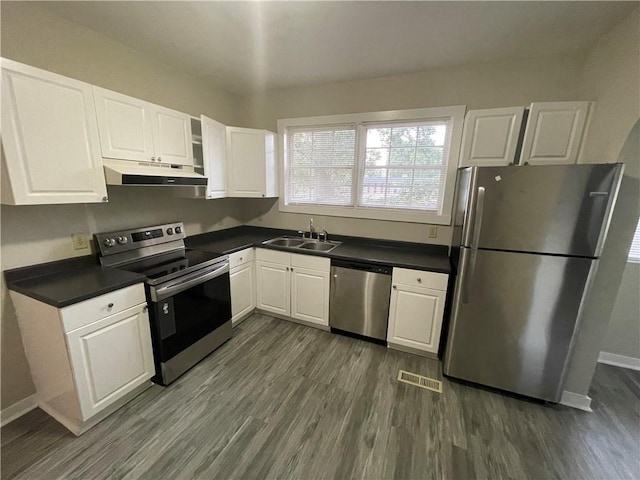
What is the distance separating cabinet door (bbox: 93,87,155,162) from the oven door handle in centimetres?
102

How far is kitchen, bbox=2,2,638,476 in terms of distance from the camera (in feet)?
5.49

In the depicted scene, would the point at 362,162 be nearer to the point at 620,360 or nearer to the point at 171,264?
the point at 171,264

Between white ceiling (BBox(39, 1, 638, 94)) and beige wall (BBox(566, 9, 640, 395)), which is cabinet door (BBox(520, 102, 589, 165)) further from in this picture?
white ceiling (BBox(39, 1, 638, 94))

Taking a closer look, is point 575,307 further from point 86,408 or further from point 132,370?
point 86,408

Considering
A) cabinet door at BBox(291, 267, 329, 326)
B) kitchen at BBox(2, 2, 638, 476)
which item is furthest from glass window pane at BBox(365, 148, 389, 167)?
cabinet door at BBox(291, 267, 329, 326)

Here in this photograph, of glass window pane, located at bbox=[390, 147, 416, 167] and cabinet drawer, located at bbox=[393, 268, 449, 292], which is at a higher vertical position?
glass window pane, located at bbox=[390, 147, 416, 167]

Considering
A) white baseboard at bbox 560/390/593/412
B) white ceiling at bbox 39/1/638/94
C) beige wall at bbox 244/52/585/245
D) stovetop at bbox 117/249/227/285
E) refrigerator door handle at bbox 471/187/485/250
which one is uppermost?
white ceiling at bbox 39/1/638/94

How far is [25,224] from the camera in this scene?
171 centimetres

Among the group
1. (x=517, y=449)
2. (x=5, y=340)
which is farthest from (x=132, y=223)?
(x=517, y=449)

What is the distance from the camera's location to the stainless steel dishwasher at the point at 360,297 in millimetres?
2502

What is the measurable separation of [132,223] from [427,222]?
2.86 m

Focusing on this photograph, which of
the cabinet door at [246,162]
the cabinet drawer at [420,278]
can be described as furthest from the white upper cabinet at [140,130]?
the cabinet drawer at [420,278]

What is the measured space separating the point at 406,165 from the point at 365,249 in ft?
3.30

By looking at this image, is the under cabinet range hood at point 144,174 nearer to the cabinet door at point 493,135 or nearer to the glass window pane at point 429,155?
the glass window pane at point 429,155
